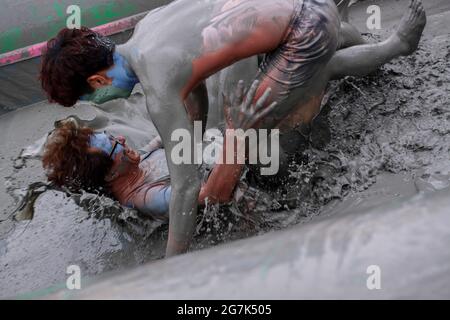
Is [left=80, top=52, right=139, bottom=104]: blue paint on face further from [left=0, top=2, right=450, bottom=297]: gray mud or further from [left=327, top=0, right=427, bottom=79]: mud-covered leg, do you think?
[left=327, top=0, right=427, bottom=79]: mud-covered leg

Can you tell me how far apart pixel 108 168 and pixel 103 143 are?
124mm

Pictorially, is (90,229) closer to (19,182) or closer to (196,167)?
(19,182)

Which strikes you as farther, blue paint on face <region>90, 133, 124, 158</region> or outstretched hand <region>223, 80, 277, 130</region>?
blue paint on face <region>90, 133, 124, 158</region>

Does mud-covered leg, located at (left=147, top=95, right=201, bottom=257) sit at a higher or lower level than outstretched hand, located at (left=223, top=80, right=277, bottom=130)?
lower

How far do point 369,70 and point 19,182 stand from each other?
227cm

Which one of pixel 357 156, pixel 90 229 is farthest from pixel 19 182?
pixel 357 156

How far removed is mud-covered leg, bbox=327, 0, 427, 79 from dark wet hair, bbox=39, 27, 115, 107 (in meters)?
1.16

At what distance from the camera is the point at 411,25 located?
9.17 ft

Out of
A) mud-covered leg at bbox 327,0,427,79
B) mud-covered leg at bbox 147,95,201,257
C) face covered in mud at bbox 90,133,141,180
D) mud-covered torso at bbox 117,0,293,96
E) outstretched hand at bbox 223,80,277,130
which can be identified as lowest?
mud-covered leg at bbox 147,95,201,257

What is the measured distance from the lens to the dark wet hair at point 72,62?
2.17 meters

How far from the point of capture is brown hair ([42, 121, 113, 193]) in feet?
7.96

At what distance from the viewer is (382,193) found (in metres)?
2.46

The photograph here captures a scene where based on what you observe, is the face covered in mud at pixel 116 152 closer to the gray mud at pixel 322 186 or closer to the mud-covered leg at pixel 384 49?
the gray mud at pixel 322 186

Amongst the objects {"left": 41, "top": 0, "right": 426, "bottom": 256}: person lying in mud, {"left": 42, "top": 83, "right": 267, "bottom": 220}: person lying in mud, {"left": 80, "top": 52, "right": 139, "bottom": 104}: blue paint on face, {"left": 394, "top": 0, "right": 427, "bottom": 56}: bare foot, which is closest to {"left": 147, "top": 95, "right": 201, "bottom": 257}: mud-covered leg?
{"left": 41, "top": 0, "right": 426, "bottom": 256}: person lying in mud
